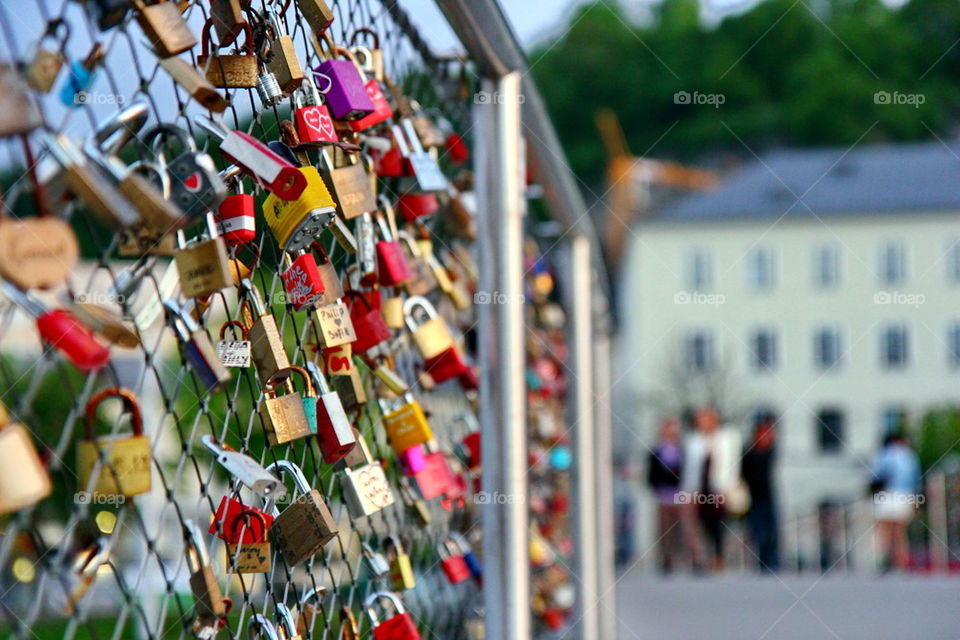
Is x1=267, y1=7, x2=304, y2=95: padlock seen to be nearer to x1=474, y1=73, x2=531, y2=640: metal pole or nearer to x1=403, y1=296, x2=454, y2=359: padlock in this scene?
x1=403, y1=296, x2=454, y2=359: padlock

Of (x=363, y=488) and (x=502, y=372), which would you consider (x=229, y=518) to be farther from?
(x=502, y=372)

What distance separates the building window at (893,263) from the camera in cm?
3027

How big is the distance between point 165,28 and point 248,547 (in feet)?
1.21

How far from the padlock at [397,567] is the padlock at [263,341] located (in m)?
0.41

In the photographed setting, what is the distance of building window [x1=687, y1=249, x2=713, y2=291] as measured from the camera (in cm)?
3122

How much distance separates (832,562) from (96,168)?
28.6ft

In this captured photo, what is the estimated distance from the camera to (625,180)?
35625 mm

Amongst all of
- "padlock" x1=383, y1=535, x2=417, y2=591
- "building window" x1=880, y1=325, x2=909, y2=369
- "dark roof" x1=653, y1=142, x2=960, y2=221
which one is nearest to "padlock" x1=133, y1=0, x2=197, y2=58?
"padlock" x1=383, y1=535, x2=417, y2=591

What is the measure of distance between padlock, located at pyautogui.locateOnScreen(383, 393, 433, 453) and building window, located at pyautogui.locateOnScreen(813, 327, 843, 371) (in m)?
31.6

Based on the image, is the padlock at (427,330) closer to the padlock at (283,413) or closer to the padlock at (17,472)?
the padlock at (283,413)

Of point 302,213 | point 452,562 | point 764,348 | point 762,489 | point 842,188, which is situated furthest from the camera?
point 764,348

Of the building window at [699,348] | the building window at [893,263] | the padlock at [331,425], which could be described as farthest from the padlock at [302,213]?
the building window at [699,348]

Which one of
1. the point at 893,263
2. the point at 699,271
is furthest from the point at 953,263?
the point at 699,271

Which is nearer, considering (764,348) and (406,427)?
(406,427)
